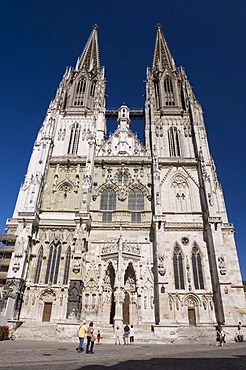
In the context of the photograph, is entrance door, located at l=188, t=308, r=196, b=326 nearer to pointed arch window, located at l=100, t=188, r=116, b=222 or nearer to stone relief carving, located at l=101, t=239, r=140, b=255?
stone relief carving, located at l=101, t=239, r=140, b=255

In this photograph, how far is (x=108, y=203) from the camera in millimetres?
26125

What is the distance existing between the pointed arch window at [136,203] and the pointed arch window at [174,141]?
6854 millimetres

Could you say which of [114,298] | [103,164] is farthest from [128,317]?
[103,164]

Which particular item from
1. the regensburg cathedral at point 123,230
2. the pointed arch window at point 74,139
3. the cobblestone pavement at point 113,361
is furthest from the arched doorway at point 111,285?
the pointed arch window at point 74,139

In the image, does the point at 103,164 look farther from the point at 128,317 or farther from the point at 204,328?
the point at 204,328

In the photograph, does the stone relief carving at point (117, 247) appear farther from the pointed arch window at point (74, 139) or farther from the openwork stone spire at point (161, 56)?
the openwork stone spire at point (161, 56)

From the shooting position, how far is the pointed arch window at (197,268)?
70.5ft

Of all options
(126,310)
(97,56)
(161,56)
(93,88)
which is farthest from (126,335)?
(97,56)

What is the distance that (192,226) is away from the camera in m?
23.7

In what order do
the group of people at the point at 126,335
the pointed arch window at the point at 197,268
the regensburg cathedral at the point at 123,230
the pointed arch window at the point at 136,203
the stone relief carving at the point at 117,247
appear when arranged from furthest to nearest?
the pointed arch window at the point at 136,203 → the stone relief carving at the point at 117,247 → the pointed arch window at the point at 197,268 → the regensburg cathedral at the point at 123,230 → the group of people at the point at 126,335

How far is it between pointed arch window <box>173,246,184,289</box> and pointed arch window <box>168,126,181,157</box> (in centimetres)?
1187

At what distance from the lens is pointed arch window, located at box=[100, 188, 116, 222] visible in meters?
25.3

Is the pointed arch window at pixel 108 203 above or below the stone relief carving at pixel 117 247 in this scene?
above

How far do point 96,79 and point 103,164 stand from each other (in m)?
17.0
